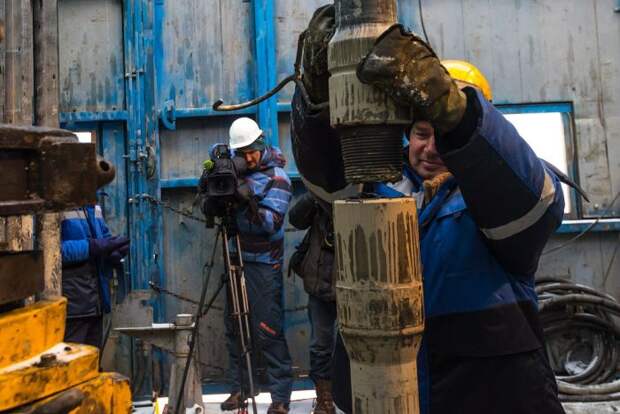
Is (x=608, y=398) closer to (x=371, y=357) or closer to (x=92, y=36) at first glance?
(x=371, y=357)

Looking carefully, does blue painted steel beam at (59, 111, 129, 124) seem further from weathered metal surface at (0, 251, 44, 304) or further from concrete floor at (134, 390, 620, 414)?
weathered metal surface at (0, 251, 44, 304)

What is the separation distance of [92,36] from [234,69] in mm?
1064

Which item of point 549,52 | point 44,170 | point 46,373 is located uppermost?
point 549,52

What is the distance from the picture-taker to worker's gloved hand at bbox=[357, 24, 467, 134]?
46.1 inches

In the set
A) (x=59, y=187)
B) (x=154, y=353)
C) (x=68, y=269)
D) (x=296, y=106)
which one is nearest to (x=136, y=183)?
(x=68, y=269)

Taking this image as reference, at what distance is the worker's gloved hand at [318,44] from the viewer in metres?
1.44

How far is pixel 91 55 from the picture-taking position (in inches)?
188

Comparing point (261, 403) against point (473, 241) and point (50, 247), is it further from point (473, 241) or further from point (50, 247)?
point (473, 241)

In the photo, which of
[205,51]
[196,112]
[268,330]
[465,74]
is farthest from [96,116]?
[465,74]

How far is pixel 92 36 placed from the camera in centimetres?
478

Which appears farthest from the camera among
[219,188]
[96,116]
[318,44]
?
[96,116]

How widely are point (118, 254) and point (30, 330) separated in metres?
3.05

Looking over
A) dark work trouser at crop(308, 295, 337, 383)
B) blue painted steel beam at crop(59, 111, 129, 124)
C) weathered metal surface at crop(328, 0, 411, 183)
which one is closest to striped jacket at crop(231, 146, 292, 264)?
dark work trouser at crop(308, 295, 337, 383)

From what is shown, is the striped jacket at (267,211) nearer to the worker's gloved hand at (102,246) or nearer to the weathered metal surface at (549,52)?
the worker's gloved hand at (102,246)
